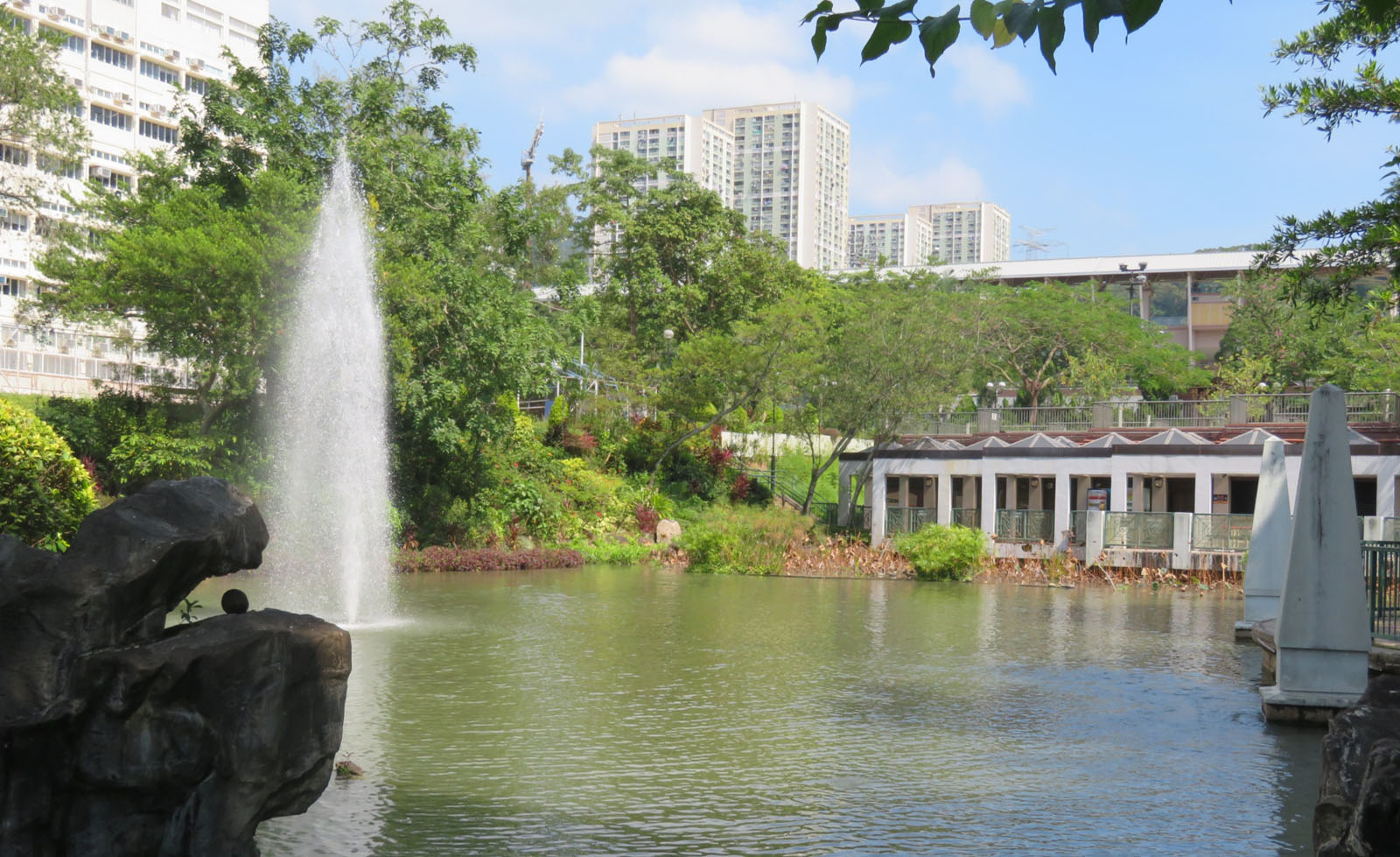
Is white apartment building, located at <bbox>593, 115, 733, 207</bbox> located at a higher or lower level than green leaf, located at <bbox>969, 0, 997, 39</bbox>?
higher

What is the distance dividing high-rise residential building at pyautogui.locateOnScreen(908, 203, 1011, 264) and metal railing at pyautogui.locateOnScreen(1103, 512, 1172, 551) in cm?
11642

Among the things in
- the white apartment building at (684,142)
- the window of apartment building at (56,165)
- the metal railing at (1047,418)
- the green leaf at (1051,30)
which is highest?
the white apartment building at (684,142)

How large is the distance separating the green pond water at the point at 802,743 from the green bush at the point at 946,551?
10349 millimetres

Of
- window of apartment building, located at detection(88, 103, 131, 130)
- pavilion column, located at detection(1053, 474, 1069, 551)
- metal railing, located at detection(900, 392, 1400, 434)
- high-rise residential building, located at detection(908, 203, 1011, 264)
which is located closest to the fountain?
pavilion column, located at detection(1053, 474, 1069, 551)

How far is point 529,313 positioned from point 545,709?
22.8m

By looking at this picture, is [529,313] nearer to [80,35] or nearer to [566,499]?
[566,499]

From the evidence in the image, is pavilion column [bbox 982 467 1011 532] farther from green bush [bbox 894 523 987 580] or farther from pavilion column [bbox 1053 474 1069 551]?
green bush [bbox 894 523 987 580]

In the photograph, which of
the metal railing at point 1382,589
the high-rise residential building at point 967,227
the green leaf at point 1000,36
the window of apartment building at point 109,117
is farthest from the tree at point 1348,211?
the high-rise residential building at point 967,227

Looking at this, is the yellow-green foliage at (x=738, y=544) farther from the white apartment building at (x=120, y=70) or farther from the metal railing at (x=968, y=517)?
the white apartment building at (x=120, y=70)

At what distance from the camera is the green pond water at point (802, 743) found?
8.15 metres

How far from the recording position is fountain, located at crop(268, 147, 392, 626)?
72.2 ft

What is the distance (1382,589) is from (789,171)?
362ft

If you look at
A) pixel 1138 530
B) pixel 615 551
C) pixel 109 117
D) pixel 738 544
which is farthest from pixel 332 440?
pixel 109 117

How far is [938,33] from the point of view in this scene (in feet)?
12.5
